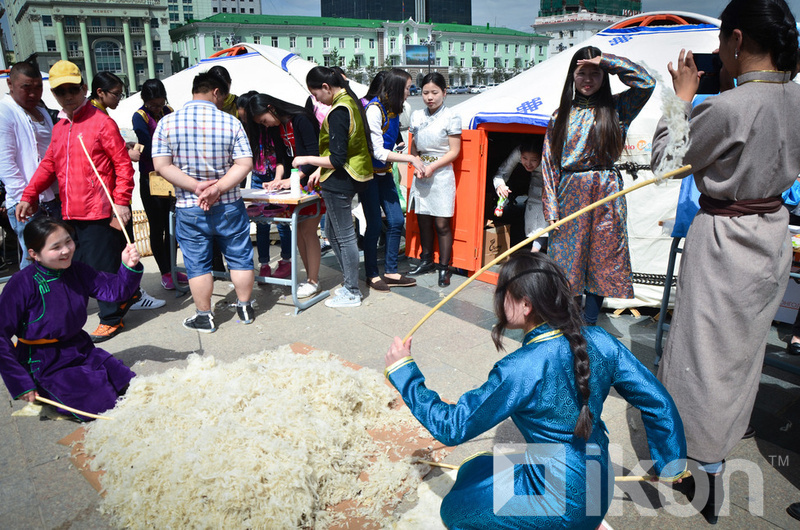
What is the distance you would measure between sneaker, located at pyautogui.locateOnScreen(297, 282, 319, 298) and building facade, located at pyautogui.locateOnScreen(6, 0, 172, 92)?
75.7 m

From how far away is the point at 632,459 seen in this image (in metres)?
2.57

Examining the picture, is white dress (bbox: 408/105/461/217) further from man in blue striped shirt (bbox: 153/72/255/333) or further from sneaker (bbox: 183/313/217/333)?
sneaker (bbox: 183/313/217/333)

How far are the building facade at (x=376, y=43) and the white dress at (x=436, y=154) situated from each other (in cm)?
7201

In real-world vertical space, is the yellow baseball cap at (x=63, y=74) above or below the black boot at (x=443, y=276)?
above

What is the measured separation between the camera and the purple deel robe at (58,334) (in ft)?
8.89

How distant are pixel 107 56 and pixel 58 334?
3437 inches

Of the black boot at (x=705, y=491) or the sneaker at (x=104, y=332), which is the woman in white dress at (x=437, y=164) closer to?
the sneaker at (x=104, y=332)

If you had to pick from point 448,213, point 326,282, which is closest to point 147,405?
point 326,282

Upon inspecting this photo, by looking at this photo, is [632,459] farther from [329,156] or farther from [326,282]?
[326,282]

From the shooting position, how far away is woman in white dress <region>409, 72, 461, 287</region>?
4.86 m

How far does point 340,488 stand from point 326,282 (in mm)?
3202

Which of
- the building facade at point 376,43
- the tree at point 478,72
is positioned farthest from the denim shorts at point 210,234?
the tree at point 478,72

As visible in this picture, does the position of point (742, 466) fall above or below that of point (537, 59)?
below

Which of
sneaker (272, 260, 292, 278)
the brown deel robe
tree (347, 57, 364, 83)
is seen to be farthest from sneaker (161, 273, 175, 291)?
tree (347, 57, 364, 83)
